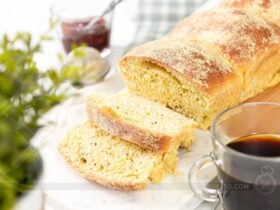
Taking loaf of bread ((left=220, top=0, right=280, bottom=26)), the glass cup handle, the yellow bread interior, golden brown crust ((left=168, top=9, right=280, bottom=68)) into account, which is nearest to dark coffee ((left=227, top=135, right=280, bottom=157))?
the glass cup handle

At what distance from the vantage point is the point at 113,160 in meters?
2.23

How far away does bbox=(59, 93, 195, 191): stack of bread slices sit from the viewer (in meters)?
2.16

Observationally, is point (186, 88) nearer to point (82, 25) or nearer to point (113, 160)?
point (113, 160)

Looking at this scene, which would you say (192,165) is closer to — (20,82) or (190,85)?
(190,85)

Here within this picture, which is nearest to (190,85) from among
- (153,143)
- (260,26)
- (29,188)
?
(153,143)

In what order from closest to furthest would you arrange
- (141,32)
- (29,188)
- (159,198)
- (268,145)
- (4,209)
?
(4,209)
(29,188)
(268,145)
(159,198)
(141,32)

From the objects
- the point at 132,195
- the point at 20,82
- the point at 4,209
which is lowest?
the point at 132,195

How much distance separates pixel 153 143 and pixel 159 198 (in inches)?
9.4

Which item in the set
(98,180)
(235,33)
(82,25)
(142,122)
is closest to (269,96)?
(235,33)

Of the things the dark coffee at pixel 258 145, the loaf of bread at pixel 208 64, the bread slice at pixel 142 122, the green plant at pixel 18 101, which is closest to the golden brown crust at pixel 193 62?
the loaf of bread at pixel 208 64

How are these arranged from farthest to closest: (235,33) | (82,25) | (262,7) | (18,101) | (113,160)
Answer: (82,25) → (262,7) → (235,33) → (113,160) → (18,101)

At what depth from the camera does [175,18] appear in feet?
11.9

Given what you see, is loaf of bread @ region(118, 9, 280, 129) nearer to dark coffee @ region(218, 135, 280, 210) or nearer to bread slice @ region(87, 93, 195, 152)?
bread slice @ region(87, 93, 195, 152)

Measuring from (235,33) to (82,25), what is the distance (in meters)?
0.98
